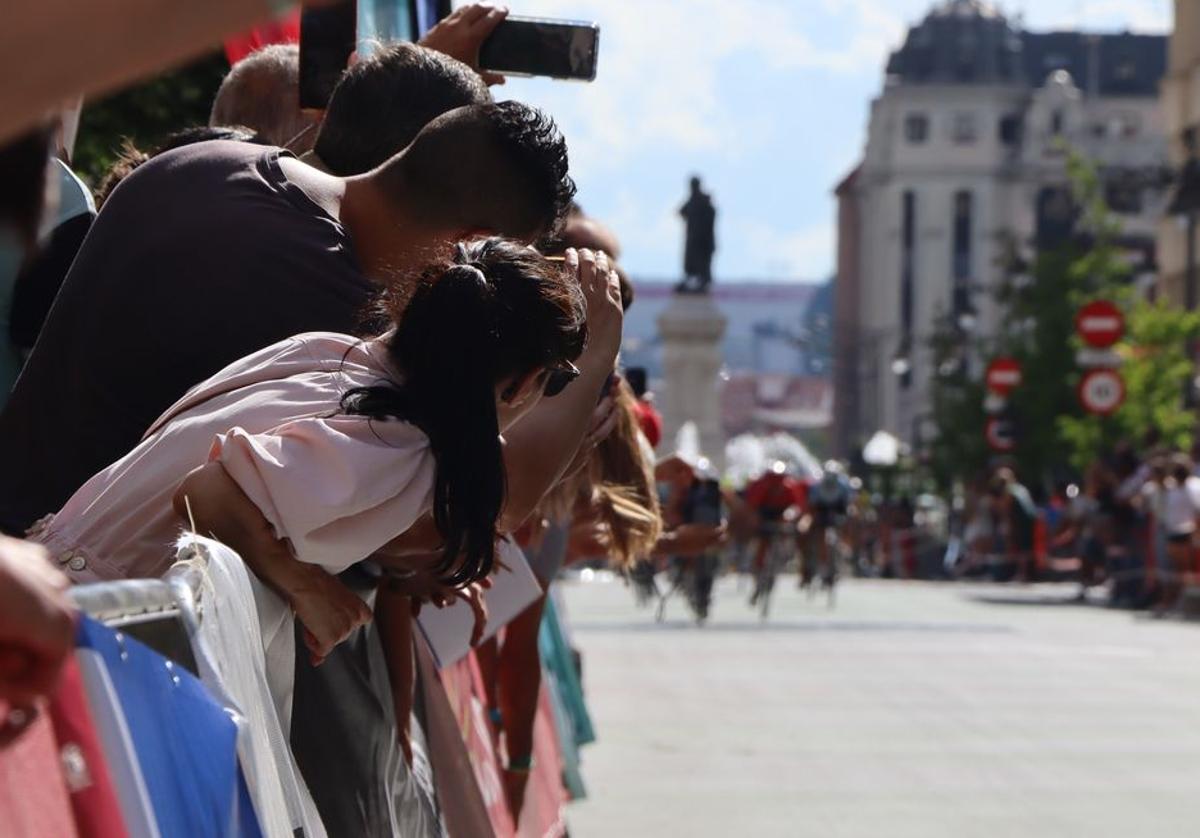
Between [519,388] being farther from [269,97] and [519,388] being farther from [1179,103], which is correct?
[1179,103]

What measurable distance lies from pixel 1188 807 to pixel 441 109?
6172mm

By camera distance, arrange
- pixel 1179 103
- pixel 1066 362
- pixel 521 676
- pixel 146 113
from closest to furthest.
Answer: pixel 521 676 → pixel 146 113 → pixel 1066 362 → pixel 1179 103

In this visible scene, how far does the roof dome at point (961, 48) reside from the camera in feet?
513

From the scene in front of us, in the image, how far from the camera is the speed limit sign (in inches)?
1537

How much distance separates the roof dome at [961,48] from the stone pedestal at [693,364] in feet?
326

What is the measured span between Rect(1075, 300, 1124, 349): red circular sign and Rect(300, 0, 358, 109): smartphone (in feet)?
114

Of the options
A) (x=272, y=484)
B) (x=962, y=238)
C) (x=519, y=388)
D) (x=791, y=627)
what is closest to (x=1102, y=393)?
(x=791, y=627)

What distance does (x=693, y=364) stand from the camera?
58.6 metres

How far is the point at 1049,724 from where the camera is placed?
45.5 feet

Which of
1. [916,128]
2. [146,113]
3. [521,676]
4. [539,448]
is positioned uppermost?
[916,128]

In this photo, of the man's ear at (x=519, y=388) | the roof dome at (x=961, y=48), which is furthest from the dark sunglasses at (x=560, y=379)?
the roof dome at (x=961, y=48)

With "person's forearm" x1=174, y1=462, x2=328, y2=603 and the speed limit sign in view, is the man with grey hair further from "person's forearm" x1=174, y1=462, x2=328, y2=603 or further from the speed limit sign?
the speed limit sign

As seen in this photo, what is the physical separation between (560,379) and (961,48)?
511 ft

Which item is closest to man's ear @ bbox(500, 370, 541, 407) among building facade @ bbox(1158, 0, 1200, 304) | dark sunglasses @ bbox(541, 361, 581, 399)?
dark sunglasses @ bbox(541, 361, 581, 399)
